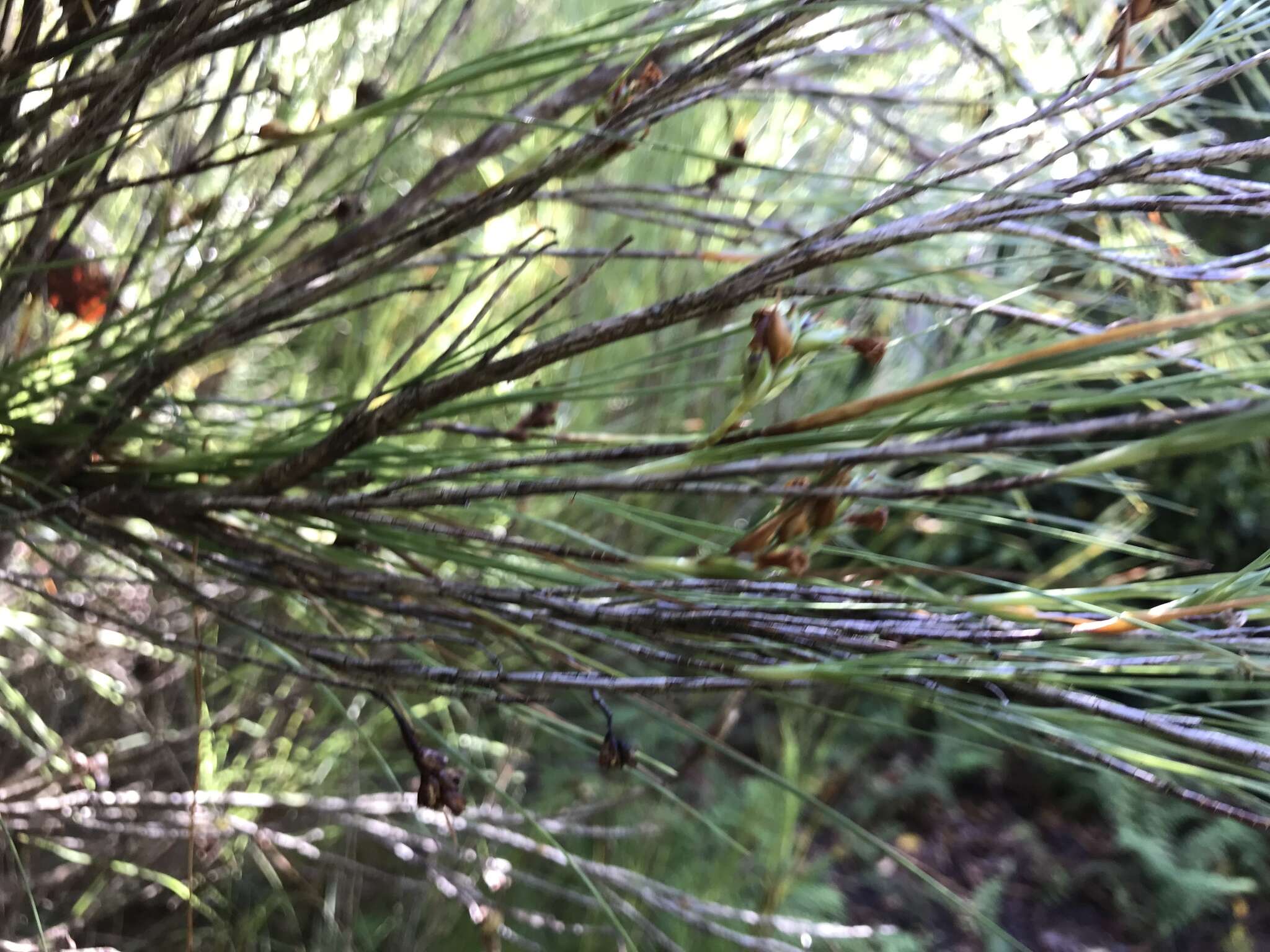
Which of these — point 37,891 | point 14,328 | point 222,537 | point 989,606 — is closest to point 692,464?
point 989,606

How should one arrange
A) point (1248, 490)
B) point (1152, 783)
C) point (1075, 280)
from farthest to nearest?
point (1248, 490)
point (1075, 280)
point (1152, 783)

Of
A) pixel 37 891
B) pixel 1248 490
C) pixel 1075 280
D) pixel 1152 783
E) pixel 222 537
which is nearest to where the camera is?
pixel 1152 783

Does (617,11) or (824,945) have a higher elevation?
(617,11)

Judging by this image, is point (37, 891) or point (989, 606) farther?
point (37, 891)

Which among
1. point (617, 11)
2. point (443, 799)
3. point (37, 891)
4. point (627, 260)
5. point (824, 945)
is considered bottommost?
point (824, 945)

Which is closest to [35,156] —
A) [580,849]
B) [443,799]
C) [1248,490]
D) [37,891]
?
[443,799]

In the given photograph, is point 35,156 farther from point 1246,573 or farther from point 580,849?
point 580,849
